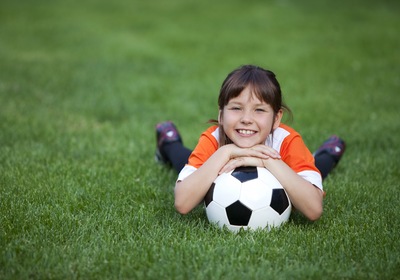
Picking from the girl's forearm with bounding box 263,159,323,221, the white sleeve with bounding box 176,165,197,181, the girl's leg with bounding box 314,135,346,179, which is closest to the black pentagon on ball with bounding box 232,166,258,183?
the girl's forearm with bounding box 263,159,323,221

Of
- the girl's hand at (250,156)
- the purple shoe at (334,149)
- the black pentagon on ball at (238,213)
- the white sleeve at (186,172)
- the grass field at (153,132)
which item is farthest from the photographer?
the purple shoe at (334,149)

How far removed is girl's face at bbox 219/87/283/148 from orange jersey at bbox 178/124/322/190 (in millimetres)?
197

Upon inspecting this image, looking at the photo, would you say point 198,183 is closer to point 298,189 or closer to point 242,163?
point 242,163

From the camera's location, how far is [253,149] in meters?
3.60

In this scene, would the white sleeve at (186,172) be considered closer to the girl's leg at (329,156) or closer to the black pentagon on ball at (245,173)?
the black pentagon on ball at (245,173)

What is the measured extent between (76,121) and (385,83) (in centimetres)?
504

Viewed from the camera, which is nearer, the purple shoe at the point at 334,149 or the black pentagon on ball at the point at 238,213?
the black pentagon on ball at the point at 238,213

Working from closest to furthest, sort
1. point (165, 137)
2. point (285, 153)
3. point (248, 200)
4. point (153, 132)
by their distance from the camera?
1. point (248, 200)
2. point (285, 153)
3. point (165, 137)
4. point (153, 132)

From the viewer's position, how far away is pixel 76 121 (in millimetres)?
6730

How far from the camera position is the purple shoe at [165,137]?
512 cm

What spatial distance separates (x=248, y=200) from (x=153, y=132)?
10.6 ft

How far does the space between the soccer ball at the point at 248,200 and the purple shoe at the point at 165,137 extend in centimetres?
162

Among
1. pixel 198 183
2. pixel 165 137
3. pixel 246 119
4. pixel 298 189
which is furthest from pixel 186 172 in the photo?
pixel 165 137

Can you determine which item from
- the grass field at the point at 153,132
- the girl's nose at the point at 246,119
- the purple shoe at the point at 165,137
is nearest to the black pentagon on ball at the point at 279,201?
the grass field at the point at 153,132
